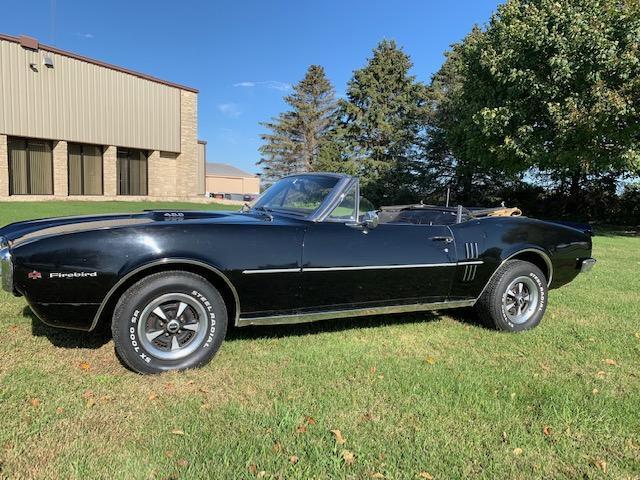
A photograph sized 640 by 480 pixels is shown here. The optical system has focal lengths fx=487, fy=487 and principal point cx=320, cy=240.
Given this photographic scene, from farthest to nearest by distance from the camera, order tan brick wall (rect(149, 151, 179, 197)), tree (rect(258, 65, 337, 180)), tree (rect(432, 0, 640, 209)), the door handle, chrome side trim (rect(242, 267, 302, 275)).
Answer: tree (rect(258, 65, 337, 180))
tan brick wall (rect(149, 151, 179, 197))
tree (rect(432, 0, 640, 209))
the door handle
chrome side trim (rect(242, 267, 302, 275))

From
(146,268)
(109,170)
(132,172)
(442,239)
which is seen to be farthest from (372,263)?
(132,172)

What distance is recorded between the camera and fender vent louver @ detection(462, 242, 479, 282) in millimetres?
4412

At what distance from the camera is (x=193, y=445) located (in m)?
2.51

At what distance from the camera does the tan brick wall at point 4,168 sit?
23.1 meters

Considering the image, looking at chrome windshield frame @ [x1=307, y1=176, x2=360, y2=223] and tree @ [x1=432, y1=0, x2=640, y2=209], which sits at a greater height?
tree @ [x1=432, y1=0, x2=640, y2=209]

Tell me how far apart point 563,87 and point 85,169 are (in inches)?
918

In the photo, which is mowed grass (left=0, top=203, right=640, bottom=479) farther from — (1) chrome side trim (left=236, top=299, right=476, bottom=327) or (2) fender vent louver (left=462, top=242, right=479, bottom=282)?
(2) fender vent louver (left=462, top=242, right=479, bottom=282)

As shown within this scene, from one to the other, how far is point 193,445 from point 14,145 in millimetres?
26450

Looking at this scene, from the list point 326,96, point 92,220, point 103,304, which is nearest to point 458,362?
point 103,304

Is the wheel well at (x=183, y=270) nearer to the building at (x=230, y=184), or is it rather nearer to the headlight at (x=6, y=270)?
the headlight at (x=6, y=270)

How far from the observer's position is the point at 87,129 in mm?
25672

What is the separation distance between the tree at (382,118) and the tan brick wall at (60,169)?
17.2m

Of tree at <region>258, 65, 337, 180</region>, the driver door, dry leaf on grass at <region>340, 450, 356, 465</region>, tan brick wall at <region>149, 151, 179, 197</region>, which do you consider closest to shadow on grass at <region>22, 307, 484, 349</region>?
the driver door

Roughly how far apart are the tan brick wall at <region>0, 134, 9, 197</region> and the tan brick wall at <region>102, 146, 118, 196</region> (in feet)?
15.9
